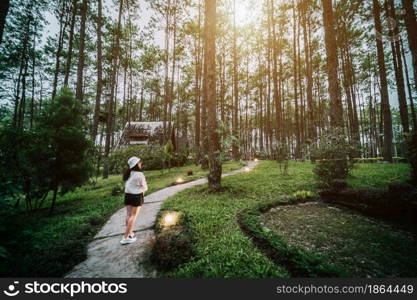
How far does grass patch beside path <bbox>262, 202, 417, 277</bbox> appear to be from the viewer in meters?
2.88

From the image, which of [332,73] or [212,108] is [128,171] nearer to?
[212,108]

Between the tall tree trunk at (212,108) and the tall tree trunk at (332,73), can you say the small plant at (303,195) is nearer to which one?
the tall tree trunk at (212,108)

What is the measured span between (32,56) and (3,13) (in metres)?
23.8

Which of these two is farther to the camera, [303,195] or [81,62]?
[81,62]

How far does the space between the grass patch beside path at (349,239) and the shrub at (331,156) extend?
176cm

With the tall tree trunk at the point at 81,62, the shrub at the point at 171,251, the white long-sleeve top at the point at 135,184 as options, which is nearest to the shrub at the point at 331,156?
the shrub at the point at 171,251

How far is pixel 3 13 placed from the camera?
484 centimetres

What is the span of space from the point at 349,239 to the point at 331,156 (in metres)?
4.08

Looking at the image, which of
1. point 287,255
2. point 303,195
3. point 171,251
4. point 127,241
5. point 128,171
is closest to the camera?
point 287,255

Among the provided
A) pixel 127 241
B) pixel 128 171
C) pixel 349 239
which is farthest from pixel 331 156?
pixel 127 241

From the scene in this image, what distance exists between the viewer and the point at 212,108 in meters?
7.35

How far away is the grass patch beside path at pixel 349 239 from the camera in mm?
2883

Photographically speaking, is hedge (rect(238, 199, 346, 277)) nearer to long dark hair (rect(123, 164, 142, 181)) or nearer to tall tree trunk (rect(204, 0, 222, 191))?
tall tree trunk (rect(204, 0, 222, 191))

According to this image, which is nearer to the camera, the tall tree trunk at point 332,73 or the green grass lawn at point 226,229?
the green grass lawn at point 226,229
